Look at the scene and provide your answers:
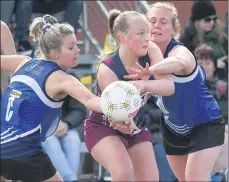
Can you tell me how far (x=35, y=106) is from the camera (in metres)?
5.74

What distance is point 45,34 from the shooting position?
589 centimetres

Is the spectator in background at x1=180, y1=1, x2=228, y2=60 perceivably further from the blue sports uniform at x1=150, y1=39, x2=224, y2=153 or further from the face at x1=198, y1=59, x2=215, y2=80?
the blue sports uniform at x1=150, y1=39, x2=224, y2=153

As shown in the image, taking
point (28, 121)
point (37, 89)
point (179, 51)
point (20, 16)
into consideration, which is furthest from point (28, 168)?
point (20, 16)

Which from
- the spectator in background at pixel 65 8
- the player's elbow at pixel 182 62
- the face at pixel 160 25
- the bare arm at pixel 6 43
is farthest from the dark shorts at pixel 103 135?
the spectator in background at pixel 65 8

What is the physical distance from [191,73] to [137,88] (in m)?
0.91

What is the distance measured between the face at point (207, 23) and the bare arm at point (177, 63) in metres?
3.37

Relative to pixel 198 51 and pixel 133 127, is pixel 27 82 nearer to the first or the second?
pixel 133 127

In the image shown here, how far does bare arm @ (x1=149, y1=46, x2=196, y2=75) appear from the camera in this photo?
5511mm

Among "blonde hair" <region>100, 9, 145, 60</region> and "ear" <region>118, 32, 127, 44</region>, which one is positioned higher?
"blonde hair" <region>100, 9, 145, 60</region>

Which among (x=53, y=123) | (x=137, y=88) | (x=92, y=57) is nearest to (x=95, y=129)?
(x=53, y=123)

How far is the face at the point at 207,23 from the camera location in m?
9.42

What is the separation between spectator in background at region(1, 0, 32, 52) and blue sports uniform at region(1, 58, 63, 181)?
138 inches

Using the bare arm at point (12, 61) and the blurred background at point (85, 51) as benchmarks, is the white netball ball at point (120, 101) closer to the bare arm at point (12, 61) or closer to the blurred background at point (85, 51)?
the bare arm at point (12, 61)

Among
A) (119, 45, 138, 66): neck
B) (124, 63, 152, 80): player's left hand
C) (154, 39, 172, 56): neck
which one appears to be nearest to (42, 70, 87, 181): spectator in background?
(154, 39, 172, 56): neck
